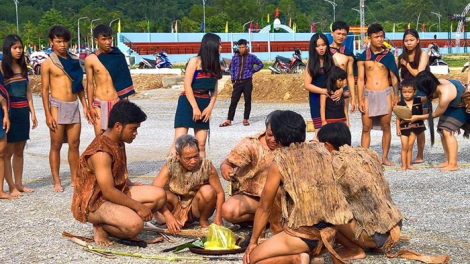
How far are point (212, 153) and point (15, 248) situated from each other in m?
5.27

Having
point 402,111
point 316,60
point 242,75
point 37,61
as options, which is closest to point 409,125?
point 402,111

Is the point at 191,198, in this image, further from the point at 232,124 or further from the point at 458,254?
the point at 232,124

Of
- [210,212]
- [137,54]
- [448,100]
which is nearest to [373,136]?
[448,100]

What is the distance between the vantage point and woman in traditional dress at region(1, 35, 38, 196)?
8039mm

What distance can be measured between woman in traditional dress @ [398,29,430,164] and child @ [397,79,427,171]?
0.41 feet

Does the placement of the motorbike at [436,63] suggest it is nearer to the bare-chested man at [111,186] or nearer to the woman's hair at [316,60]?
the woman's hair at [316,60]

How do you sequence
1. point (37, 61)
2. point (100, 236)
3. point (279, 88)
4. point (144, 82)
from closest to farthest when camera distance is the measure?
point (100, 236) → point (279, 88) → point (144, 82) → point (37, 61)

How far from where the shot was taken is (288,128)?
4.64 meters

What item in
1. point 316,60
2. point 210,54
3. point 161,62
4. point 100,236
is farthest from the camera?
point 161,62

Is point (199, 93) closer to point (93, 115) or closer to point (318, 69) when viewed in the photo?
point (93, 115)

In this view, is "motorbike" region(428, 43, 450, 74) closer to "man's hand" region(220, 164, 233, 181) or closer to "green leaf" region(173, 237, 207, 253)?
"man's hand" region(220, 164, 233, 181)

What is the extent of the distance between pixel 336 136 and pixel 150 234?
188 centimetres

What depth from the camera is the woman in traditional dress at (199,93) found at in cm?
770

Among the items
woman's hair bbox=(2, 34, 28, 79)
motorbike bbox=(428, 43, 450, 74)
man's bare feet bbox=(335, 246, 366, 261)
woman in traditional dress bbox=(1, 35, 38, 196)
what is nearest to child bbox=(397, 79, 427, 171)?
man's bare feet bbox=(335, 246, 366, 261)
